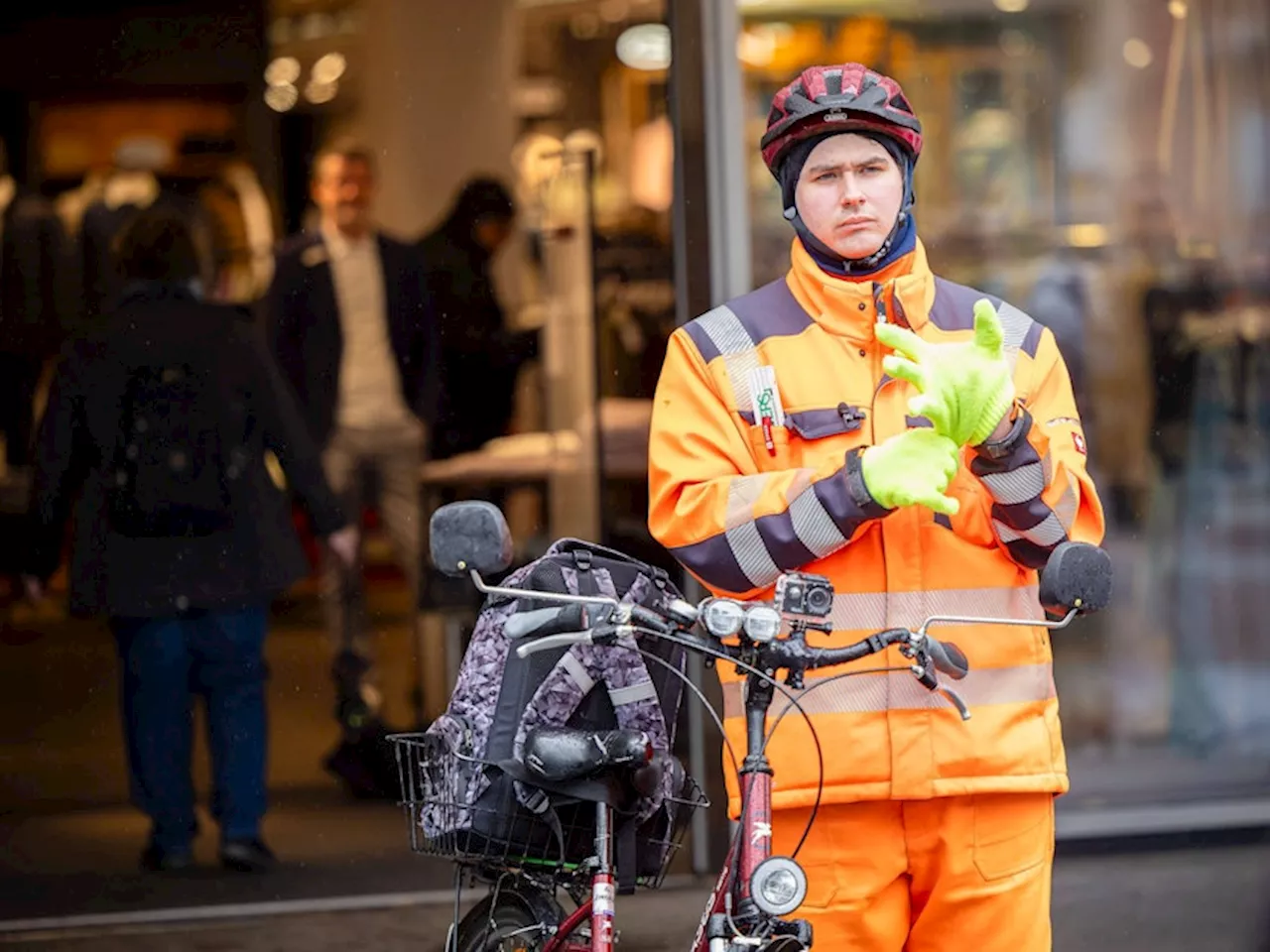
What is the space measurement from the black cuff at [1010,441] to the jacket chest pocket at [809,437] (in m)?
0.25

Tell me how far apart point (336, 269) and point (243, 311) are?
1.06 ft

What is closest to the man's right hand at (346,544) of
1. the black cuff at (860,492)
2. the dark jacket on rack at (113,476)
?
the dark jacket on rack at (113,476)

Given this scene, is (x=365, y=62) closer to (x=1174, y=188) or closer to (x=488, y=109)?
(x=488, y=109)

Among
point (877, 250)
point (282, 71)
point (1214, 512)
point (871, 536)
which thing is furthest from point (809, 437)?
point (1214, 512)

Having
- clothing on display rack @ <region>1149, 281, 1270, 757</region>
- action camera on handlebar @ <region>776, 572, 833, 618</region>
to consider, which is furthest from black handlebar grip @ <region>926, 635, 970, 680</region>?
clothing on display rack @ <region>1149, 281, 1270, 757</region>

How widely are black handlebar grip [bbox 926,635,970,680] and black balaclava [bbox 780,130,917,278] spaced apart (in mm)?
783

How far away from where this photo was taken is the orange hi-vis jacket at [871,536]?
3625mm

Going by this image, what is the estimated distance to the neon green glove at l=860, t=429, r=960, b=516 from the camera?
327 centimetres

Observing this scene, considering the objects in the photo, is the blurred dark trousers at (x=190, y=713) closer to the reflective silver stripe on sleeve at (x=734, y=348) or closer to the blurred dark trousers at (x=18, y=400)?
the blurred dark trousers at (x=18, y=400)

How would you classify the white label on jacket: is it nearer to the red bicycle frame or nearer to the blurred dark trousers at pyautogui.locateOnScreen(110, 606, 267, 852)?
the red bicycle frame

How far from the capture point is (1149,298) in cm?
734

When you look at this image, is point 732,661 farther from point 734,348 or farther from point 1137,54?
point 1137,54

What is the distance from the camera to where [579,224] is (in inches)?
260

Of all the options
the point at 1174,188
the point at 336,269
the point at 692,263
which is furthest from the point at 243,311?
the point at 1174,188
